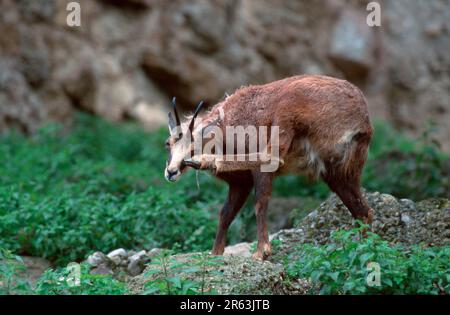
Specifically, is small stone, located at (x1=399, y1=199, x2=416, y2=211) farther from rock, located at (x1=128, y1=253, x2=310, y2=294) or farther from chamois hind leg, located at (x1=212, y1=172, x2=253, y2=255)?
rock, located at (x1=128, y1=253, x2=310, y2=294)

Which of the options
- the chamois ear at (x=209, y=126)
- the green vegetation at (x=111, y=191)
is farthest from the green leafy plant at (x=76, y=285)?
the chamois ear at (x=209, y=126)

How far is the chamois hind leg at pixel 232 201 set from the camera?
28.0ft

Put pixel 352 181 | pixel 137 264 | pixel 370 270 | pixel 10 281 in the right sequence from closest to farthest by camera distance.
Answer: pixel 370 270, pixel 10 281, pixel 352 181, pixel 137 264

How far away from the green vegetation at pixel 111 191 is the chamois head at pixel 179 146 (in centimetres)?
78

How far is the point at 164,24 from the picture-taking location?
18750 millimetres

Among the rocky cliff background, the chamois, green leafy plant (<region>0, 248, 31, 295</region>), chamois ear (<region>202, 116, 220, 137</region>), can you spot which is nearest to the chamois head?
the chamois

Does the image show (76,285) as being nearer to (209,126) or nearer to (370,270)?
(370,270)

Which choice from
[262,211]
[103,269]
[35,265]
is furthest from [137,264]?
[262,211]

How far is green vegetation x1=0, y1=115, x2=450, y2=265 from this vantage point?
9.30 metres

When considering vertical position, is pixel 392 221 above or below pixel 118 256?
above

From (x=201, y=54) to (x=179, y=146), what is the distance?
1119 centimetres

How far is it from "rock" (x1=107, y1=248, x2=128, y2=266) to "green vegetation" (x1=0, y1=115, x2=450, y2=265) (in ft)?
1.17

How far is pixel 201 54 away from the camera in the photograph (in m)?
19.3
